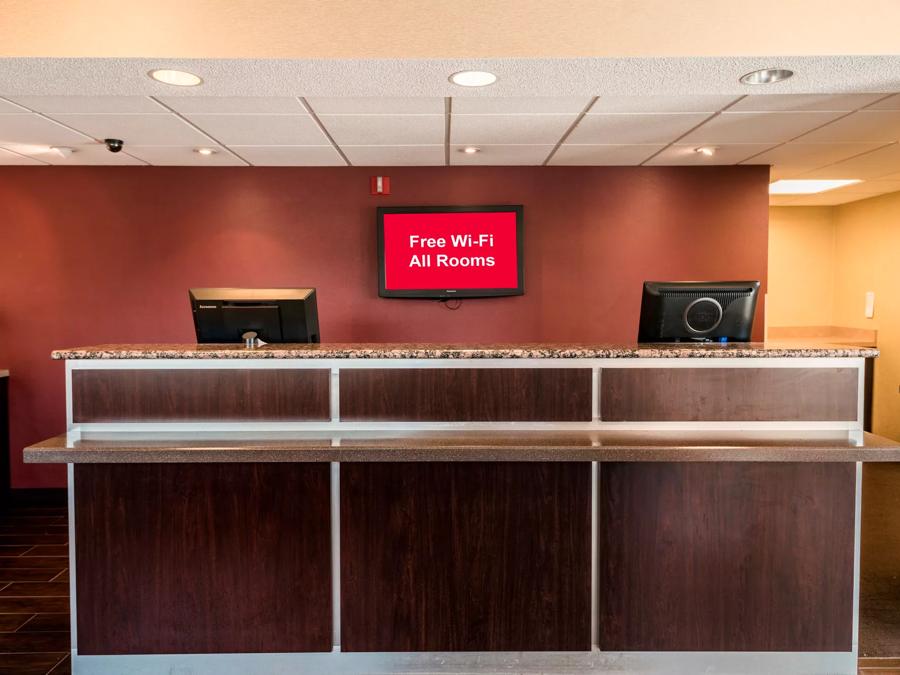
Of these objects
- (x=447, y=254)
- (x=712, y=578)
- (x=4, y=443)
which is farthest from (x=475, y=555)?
(x=4, y=443)

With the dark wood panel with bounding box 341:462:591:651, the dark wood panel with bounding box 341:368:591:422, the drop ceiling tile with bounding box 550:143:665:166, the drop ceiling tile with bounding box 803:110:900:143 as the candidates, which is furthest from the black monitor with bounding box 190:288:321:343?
the drop ceiling tile with bounding box 803:110:900:143

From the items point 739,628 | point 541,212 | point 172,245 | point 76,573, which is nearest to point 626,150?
point 541,212

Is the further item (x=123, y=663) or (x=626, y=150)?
(x=626, y=150)

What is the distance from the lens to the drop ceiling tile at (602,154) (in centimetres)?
429

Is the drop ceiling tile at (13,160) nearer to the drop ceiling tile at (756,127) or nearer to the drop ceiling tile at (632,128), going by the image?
the drop ceiling tile at (632,128)

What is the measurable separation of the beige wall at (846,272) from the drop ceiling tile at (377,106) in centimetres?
490

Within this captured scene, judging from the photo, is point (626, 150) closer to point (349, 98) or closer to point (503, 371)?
point (349, 98)

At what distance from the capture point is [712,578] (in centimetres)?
239

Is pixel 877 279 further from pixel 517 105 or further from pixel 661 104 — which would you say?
pixel 517 105

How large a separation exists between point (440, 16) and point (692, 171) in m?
3.22

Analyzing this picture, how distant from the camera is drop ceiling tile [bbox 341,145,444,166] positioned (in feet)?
14.1

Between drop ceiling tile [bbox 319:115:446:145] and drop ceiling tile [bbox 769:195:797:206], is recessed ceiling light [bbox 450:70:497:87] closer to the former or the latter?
drop ceiling tile [bbox 319:115:446:145]

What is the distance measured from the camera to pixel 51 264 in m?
4.85

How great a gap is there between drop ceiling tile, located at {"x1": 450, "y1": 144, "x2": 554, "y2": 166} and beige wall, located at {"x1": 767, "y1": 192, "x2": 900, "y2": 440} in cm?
355
